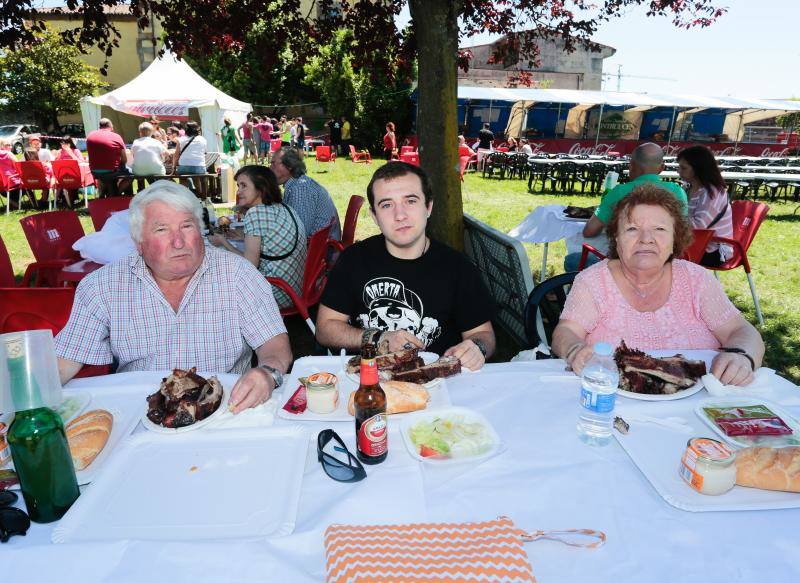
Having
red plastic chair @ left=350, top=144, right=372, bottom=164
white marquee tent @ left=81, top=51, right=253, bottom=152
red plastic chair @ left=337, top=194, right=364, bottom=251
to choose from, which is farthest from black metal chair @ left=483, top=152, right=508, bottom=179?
red plastic chair @ left=337, top=194, right=364, bottom=251

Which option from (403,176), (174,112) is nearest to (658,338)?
(403,176)

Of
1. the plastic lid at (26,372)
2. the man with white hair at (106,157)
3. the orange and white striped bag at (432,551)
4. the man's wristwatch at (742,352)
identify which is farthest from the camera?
the man with white hair at (106,157)

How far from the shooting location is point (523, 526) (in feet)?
4.04

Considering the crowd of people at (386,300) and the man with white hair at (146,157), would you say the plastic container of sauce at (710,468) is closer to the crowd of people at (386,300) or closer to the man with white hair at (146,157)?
the crowd of people at (386,300)

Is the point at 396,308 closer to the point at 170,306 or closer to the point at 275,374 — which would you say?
the point at 275,374

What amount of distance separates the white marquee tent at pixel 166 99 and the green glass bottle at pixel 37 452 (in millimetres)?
13593

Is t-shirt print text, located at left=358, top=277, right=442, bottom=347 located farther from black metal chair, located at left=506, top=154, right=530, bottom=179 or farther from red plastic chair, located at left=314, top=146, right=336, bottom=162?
red plastic chair, located at left=314, top=146, right=336, bottom=162

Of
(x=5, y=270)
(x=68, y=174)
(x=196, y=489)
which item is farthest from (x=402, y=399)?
(x=68, y=174)

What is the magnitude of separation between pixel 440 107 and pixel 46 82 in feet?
138

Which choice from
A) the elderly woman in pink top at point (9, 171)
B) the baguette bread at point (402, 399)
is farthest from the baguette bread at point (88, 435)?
the elderly woman in pink top at point (9, 171)

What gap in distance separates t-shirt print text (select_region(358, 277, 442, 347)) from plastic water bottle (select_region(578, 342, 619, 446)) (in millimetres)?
1030

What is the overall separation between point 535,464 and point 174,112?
14.4m

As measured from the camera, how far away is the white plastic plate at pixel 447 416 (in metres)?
1.44

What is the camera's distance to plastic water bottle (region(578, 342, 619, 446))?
1.58 m
